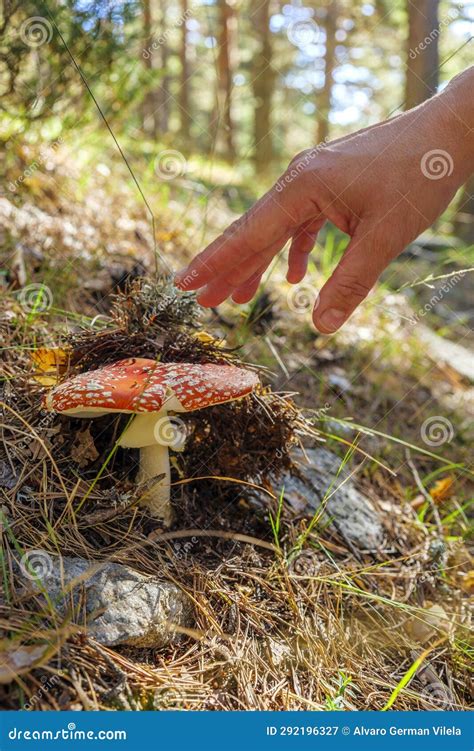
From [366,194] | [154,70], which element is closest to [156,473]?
[366,194]

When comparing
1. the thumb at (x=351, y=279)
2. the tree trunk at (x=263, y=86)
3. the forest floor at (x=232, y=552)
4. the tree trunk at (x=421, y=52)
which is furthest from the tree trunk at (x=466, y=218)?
the thumb at (x=351, y=279)

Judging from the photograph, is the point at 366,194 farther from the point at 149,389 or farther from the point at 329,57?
the point at 329,57

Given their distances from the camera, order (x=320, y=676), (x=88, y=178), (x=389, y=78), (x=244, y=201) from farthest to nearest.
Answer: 1. (x=389, y=78)
2. (x=244, y=201)
3. (x=88, y=178)
4. (x=320, y=676)

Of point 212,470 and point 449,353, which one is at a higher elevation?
point 449,353

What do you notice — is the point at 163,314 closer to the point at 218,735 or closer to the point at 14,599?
the point at 14,599

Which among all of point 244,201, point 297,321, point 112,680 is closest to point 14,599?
point 112,680

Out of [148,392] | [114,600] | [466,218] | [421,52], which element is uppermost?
[421,52]

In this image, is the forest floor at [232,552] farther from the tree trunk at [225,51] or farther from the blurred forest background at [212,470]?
the tree trunk at [225,51]
